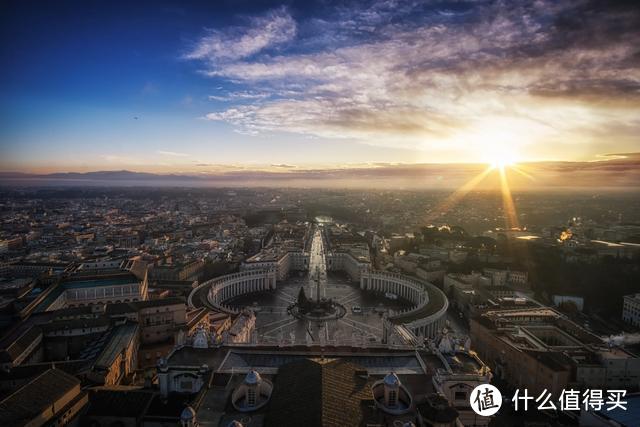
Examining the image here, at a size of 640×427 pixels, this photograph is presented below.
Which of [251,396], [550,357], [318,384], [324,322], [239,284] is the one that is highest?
[318,384]

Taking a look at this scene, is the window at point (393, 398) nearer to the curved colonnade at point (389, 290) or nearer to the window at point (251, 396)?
the window at point (251, 396)

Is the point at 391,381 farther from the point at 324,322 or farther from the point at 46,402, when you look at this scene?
the point at 324,322

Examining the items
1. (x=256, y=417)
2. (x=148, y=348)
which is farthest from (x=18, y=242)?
(x=256, y=417)

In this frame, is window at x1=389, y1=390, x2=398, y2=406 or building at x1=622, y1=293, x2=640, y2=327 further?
building at x1=622, y1=293, x2=640, y2=327

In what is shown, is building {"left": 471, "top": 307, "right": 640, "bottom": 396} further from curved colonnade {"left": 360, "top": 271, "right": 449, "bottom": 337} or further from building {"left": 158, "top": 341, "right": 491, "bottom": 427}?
building {"left": 158, "top": 341, "right": 491, "bottom": 427}

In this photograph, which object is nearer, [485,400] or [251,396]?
[251,396]

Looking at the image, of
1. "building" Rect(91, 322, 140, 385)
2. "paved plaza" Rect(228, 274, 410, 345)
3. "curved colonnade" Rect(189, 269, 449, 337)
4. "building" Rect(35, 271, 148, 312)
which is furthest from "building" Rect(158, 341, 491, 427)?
"building" Rect(35, 271, 148, 312)

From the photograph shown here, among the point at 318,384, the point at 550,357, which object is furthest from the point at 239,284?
the point at 318,384
